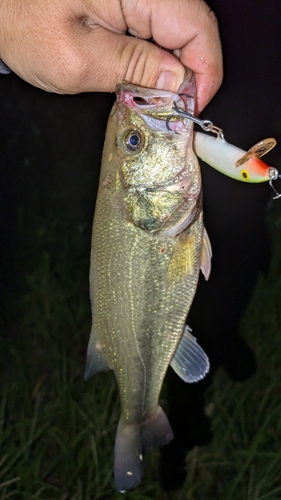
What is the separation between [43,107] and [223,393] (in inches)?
110

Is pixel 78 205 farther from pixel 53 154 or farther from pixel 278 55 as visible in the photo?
pixel 278 55

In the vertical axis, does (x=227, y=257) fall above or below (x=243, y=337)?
above

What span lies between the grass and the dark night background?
83mm

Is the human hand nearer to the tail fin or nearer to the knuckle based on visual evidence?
the knuckle

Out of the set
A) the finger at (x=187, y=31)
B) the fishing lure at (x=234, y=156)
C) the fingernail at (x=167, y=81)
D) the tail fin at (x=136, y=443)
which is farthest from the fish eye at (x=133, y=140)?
the tail fin at (x=136, y=443)

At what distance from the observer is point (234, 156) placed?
4.35ft

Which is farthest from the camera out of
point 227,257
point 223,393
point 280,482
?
point 227,257

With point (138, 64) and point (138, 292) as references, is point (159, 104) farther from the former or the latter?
point (138, 292)

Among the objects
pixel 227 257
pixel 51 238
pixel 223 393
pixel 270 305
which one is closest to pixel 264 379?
pixel 223 393

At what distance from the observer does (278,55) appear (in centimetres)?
325

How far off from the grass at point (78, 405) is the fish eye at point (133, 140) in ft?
6.68

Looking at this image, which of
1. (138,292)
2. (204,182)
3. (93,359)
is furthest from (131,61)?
(204,182)

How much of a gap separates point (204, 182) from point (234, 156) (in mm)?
2116

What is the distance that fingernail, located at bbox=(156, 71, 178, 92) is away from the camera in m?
1.51
